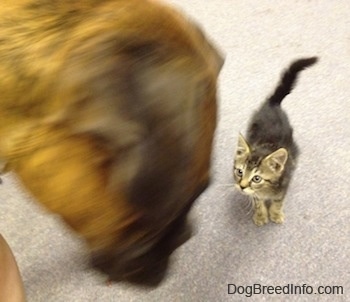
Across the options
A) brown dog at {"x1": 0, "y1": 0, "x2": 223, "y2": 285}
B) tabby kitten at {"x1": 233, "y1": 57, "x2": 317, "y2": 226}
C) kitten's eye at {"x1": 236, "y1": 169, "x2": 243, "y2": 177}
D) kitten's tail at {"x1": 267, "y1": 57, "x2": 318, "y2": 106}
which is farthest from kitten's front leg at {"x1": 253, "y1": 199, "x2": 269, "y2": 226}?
brown dog at {"x1": 0, "y1": 0, "x2": 223, "y2": 285}

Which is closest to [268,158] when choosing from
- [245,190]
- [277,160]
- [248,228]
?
[277,160]

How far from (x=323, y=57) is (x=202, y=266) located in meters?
1.04

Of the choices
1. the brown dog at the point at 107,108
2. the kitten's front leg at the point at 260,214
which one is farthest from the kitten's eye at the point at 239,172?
the brown dog at the point at 107,108

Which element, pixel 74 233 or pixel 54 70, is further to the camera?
pixel 74 233

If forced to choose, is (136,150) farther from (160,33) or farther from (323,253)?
(323,253)

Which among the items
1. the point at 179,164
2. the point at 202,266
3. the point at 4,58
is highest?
the point at 4,58

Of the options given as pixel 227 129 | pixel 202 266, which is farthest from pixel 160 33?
pixel 227 129

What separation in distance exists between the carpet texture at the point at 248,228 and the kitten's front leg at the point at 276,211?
22mm

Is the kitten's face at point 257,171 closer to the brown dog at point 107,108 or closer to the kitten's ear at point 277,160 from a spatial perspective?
the kitten's ear at point 277,160

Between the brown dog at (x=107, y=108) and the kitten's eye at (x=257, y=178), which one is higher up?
the brown dog at (x=107, y=108)

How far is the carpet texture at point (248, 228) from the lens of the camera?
1426mm

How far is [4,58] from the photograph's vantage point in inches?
25.0

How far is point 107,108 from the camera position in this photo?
1.94ft

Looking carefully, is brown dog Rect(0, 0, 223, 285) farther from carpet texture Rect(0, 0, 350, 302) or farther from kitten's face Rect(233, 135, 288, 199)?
kitten's face Rect(233, 135, 288, 199)
